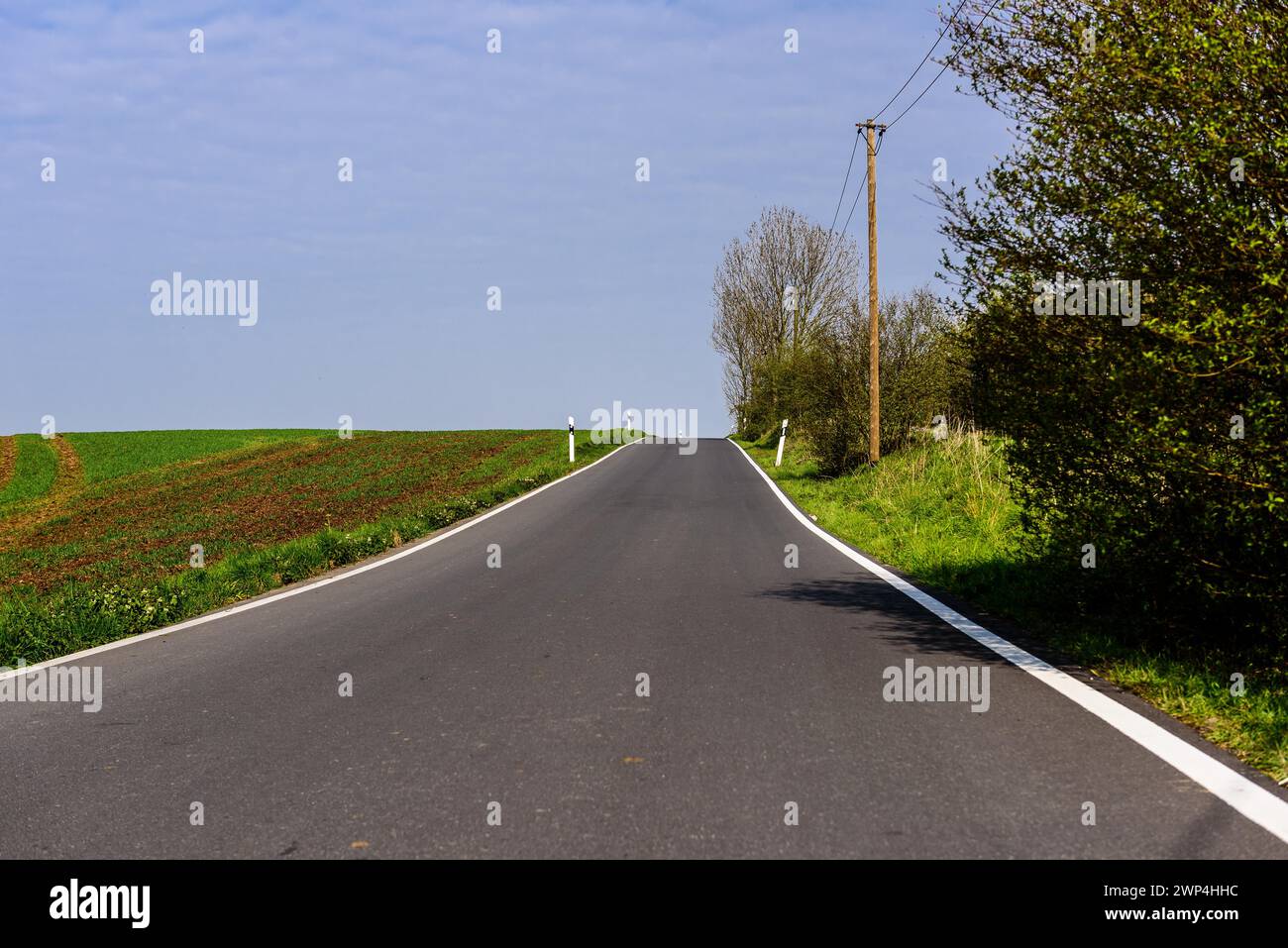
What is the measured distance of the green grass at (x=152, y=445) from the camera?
46469 mm

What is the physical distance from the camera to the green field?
921cm

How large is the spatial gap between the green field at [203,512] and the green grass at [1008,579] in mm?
7022

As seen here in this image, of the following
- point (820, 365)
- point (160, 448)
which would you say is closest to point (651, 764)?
point (820, 365)

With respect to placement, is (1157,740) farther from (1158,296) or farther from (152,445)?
(152,445)

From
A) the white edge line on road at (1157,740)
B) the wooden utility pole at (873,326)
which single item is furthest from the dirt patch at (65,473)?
the white edge line on road at (1157,740)

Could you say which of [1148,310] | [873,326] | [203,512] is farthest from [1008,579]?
[203,512]

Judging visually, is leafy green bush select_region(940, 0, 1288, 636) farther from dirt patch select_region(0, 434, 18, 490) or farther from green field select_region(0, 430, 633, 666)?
dirt patch select_region(0, 434, 18, 490)

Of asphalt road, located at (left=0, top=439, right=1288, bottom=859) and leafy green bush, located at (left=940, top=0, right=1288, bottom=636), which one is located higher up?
leafy green bush, located at (left=940, top=0, right=1288, bottom=636)

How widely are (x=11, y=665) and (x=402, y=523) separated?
859 cm

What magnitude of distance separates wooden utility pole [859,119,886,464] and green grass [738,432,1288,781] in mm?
736

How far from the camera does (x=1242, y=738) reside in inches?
175

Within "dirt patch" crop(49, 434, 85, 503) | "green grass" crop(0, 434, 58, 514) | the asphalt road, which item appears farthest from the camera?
"dirt patch" crop(49, 434, 85, 503)

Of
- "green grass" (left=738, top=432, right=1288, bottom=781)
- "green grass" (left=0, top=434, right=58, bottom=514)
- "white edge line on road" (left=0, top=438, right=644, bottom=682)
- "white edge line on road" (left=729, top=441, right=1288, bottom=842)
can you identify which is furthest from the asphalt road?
"green grass" (left=0, top=434, right=58, bottom=514)

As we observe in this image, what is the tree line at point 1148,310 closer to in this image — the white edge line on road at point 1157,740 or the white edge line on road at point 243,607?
the white edge line on road at point 1157,740
